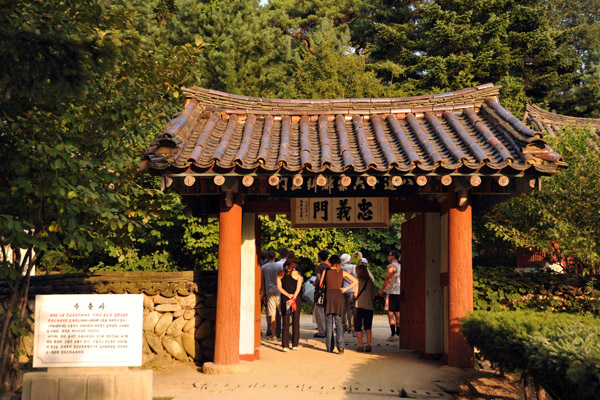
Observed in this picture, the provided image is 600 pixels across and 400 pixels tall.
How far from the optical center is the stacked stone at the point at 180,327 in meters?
10.9

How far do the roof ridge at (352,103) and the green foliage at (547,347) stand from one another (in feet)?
15.1

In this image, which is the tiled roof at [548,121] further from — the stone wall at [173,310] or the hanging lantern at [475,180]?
the stone wall at [173,310]

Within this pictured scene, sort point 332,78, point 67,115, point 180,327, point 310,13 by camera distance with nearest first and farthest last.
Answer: point 67,115 < point 180,327 < point 332,78 < point 310,13

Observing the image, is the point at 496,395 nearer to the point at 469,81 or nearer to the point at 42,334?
the point at 42,334

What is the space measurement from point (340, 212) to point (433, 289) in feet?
7.27

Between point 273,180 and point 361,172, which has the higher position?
point 361,172

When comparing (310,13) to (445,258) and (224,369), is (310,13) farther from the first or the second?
(224,369)

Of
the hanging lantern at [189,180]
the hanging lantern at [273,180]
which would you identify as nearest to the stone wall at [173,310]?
the hanging lantern at [189,180]

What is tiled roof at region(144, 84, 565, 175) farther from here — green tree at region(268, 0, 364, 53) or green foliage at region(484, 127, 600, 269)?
green tree at region(268, 0, 364, 53)

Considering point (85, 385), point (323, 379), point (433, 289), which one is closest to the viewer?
point (85, 385)

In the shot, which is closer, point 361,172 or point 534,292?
point 361,172

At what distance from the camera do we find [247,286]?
1117 cm

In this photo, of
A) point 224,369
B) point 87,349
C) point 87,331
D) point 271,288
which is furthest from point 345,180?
point 271,288

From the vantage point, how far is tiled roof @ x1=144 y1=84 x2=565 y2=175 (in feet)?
31.8
